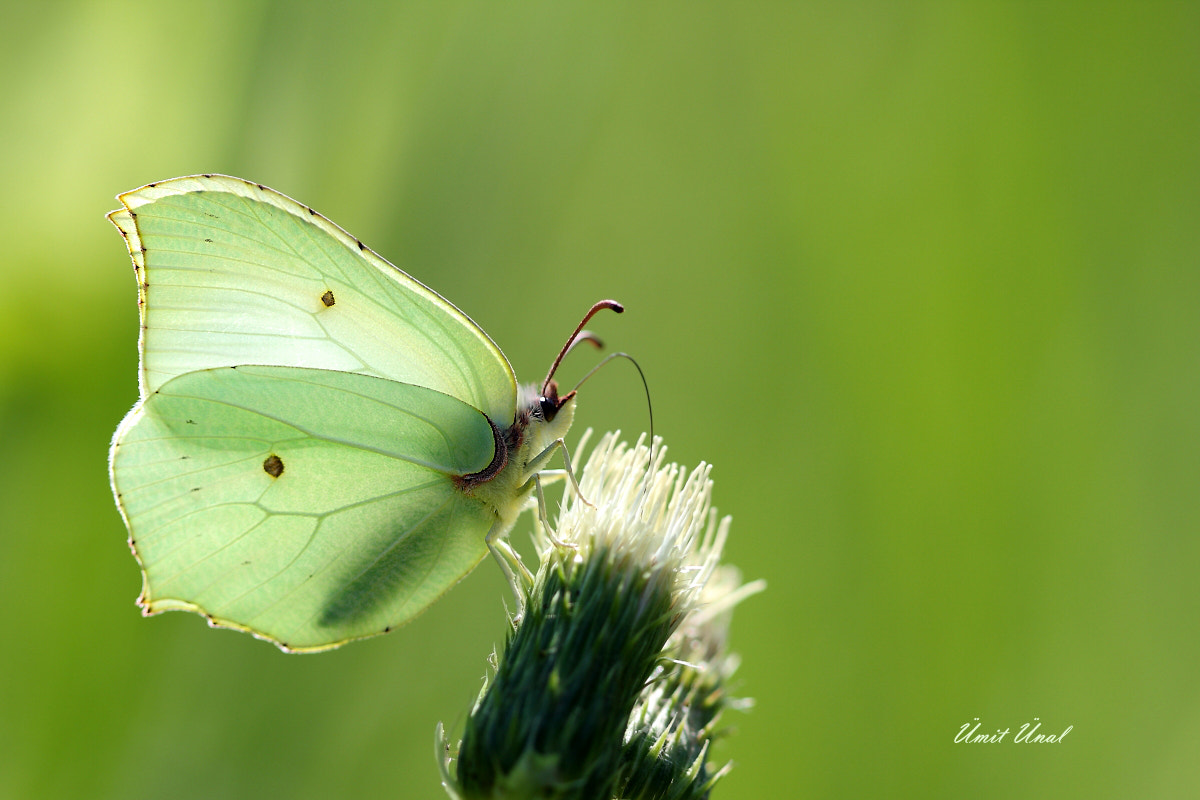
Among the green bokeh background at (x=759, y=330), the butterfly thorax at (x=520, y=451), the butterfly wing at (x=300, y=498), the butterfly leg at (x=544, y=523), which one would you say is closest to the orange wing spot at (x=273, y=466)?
the butterfly wing at (x=300, y=498)

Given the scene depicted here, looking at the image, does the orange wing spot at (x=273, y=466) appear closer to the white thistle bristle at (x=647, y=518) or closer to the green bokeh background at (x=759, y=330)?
the white thistle bristle at (x=647, y=518)

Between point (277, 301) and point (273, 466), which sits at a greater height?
point (277, 301)

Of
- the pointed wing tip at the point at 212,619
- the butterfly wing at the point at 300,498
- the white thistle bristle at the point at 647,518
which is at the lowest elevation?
the pointed wing tip at the point at 212,619

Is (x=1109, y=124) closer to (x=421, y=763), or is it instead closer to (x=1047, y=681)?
(x=1047, y=681)

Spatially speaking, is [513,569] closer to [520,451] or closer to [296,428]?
[520,451]

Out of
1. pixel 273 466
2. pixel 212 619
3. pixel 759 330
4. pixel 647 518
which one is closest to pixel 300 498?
pixel 273 466

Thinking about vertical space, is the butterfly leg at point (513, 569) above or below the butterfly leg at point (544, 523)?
below

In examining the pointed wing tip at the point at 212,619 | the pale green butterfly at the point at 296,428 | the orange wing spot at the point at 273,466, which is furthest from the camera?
the orange wing spot at the point at 273,466
